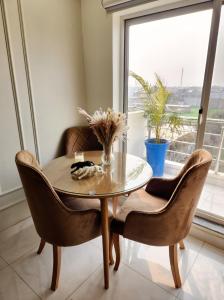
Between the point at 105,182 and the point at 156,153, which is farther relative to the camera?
the point at 156,153

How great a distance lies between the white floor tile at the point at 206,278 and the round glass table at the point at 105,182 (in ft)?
1.92

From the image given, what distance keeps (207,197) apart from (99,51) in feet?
7.33

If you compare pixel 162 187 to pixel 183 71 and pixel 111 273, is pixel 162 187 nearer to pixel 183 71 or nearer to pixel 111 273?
pixel 111 273

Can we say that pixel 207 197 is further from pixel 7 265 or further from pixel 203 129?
pixel 7 265

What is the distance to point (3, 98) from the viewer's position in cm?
184

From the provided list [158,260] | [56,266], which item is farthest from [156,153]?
[56,266]

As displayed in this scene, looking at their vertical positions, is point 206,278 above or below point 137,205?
below

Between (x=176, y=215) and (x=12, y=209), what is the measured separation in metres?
1.73

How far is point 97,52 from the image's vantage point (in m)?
2.28

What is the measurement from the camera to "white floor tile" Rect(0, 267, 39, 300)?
4.23 feet

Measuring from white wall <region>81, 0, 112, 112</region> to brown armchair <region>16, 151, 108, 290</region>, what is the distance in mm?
1337

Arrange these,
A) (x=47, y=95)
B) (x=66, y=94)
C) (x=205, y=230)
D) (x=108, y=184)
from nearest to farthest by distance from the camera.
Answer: (x=108, y=184)
(x=205, y=230)
(x=47, y=95)
(x=66, y=94)

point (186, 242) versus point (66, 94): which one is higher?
point (66, 94)

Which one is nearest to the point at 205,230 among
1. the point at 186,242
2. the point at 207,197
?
the point at 186,242
